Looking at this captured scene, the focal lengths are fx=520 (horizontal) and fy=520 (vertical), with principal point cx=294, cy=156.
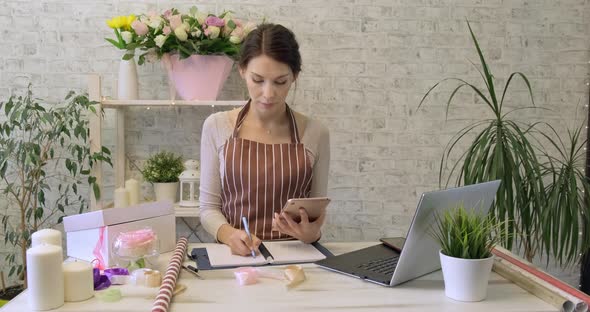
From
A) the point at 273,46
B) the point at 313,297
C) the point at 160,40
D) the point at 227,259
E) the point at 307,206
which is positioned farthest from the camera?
the point at 160,40

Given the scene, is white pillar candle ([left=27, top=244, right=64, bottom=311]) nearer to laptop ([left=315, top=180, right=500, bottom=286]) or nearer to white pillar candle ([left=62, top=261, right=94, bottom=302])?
white pillar candle ([left=62, top=261, right=94, bottom=302])

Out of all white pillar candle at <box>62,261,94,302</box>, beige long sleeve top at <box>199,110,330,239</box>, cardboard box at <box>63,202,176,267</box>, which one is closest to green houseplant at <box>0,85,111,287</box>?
beige long sleeve top at <box>199,110,330,239</box>

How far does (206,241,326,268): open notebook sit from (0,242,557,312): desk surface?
0.27 ft

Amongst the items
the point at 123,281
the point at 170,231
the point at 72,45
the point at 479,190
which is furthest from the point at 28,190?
→ the point at 479,190

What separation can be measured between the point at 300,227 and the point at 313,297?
0.39 metres

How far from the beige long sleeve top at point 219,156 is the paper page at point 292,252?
0.94ft

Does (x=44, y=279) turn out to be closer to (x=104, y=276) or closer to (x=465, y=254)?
(x=104, y=276)

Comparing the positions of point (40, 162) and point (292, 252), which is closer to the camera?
point (292, 252)

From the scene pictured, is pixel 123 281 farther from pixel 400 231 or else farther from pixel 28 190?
pixel 400 231

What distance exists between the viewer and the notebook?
1313mm

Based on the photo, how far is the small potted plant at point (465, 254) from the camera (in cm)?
108

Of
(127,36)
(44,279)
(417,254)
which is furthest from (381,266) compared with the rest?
(127,36)

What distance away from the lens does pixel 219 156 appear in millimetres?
1776

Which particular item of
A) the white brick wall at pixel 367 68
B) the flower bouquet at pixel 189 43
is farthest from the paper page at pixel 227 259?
the white brick wall at pixel 367 68
